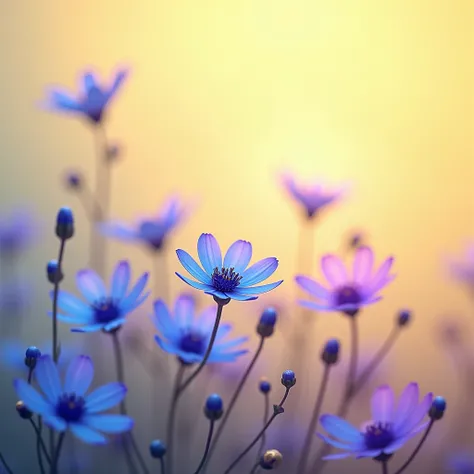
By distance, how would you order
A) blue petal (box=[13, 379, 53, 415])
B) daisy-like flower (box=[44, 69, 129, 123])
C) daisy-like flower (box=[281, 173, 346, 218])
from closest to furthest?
blue petal (box=[13, 379, 53, 415]), daisy-like flower (box=[44, 69, 129, 123]), daisy-like flower (box=[281, 173, 346, 218])

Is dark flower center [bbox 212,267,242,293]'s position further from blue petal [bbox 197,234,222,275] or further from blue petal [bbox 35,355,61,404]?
→ blue petal [bbox 35,355,61,404]

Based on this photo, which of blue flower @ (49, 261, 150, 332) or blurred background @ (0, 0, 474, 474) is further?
blurred background @ (0, 0, 474, 474)

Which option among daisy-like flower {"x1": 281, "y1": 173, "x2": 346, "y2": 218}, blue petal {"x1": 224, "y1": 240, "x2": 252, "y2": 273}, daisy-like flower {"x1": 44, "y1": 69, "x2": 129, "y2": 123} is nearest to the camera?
blue petal {"x1": 224, "y1": 240, "x2": 252, "y2": 273}

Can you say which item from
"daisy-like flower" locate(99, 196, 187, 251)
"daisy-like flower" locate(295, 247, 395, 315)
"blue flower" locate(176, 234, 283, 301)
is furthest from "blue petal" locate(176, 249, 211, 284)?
"daisy-like flower" locate(99, 196, 187, 251)

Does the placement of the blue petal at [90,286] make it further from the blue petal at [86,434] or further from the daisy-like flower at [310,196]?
the daisy-like flower at [310,196]

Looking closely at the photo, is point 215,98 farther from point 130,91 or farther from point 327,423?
point 327,423

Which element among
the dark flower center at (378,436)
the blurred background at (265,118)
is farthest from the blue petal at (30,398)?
the blurred background at (265,118)

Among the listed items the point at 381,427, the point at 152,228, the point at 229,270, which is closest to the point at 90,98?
the point at 152,228

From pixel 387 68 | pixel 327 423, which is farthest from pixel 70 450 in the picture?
pixel 387 68
